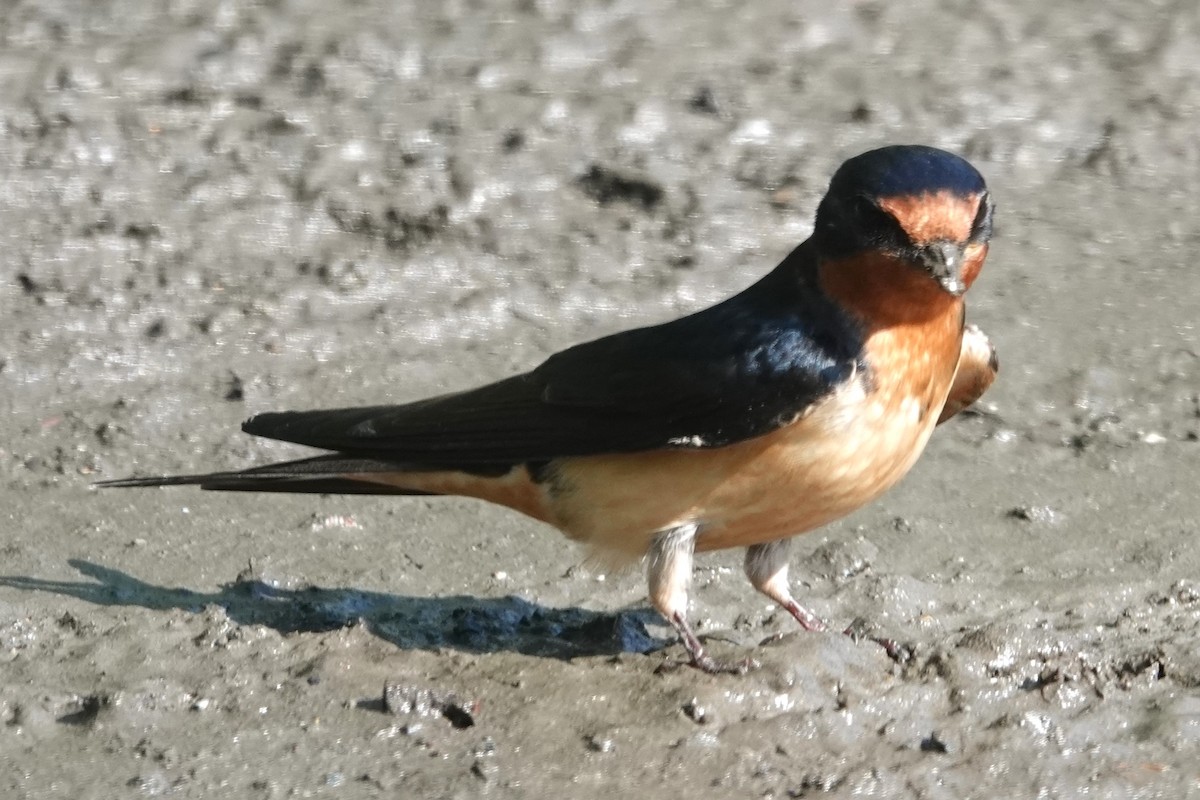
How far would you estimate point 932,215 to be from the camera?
13.0 ft

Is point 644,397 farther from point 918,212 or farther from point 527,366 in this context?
point 527,366

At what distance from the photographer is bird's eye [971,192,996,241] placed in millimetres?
4035

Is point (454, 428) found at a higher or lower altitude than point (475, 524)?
higher

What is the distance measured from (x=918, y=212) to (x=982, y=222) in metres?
0.19

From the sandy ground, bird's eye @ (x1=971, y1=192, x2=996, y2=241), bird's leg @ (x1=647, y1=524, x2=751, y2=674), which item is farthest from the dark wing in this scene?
the sandy ground

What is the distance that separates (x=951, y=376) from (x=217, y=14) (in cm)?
477

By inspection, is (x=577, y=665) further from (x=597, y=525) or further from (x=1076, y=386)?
(x=1076, y=386)

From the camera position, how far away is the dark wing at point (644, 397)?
414 cm

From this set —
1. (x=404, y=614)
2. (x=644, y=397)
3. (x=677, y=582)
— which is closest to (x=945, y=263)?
(x=644, y=397)

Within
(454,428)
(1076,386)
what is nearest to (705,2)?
(1076,386)

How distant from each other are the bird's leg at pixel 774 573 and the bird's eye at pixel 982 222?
3.12 feet

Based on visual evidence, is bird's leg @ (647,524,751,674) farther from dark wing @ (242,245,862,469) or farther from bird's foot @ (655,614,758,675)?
dark wing @ (242,245,862,469)

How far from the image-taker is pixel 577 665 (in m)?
4.37

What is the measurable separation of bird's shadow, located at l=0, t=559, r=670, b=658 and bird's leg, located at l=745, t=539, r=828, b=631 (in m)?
0.29
